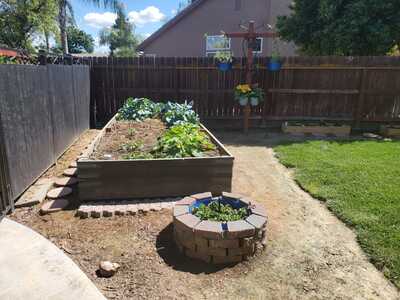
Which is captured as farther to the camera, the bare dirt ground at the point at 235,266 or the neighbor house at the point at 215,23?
the neighbor house at the point at 215,23

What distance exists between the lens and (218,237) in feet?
7.77

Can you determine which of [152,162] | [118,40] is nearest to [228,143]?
[152,162]

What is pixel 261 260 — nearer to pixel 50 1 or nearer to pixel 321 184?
pixel 321 184

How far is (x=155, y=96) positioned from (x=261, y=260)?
19.8ft

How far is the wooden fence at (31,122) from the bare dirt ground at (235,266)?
0.47 meters

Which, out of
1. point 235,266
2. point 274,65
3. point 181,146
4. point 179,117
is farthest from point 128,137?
point 274,65

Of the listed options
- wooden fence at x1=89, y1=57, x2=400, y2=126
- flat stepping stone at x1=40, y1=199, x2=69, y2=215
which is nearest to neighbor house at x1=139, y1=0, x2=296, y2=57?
wooden fence at x1=89, y1=57, x2=400, y2=126

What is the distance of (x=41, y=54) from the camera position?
16.8 ft

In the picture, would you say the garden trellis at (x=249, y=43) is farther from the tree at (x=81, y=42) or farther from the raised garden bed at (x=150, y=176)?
the tree at (x=81, y=42)

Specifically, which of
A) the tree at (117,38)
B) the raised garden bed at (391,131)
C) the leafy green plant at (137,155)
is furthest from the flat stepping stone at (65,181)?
the tree at (117,38)

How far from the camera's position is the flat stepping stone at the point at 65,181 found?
3883mm

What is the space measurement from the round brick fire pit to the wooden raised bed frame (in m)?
0.96

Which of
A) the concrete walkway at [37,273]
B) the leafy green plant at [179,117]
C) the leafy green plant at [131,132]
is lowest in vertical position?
the concrete walkway at [37,273]

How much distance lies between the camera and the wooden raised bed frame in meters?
3.39
